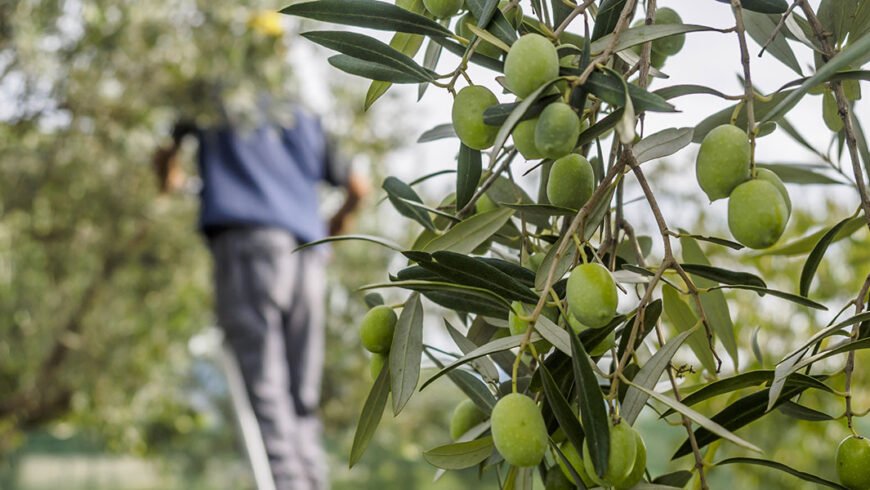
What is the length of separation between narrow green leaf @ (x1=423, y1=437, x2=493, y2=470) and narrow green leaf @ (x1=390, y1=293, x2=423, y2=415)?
34mm

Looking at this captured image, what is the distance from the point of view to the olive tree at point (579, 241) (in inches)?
17.3

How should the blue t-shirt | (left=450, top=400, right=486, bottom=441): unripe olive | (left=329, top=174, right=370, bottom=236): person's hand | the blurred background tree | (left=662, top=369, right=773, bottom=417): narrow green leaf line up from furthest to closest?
(left=329, top=174, right=370, bottom=236): person's hand < the blue t-shirt < the blurred background tree < (left=450, top=400, right=486, bottom=441): unripe olive < (left=662, top=369, right=773, bottom=417): narrow green leaf

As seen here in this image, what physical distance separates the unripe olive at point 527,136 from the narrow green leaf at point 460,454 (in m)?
0.17

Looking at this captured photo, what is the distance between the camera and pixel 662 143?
0.52 metres

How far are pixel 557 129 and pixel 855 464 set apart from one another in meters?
0.27

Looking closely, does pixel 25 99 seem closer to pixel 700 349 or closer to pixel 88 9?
pixel 88 9

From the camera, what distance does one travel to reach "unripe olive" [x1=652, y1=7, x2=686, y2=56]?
0.61 metres

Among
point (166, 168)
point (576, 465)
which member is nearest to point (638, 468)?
point (576, 465)

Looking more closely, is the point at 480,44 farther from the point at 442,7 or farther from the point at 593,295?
the point at 593,295

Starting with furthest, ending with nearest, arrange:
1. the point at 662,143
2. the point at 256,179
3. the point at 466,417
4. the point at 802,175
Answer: the point at 256,179
the point at 802,175
the point at 466,417
the point at 662,143

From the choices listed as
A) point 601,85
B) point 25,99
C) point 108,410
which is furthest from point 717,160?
point 108,410

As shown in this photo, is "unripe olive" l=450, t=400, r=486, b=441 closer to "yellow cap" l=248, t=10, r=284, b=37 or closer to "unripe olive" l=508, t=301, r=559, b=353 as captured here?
"unripe olive" l=508, t=301, r=559, b=353

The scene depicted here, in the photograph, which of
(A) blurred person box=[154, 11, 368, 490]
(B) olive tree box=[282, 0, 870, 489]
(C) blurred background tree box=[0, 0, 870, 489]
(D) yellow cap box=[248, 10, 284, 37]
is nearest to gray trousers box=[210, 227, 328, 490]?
(A) blurred person box=[154, 11, 368, 490]

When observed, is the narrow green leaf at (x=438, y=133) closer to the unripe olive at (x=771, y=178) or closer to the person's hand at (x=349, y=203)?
the unripe olive at (x=771, y=178)
